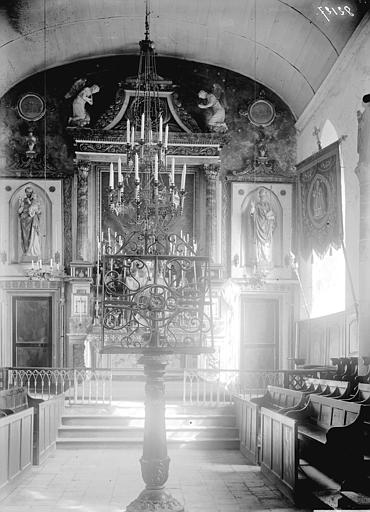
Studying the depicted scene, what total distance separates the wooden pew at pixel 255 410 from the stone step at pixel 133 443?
0.29m

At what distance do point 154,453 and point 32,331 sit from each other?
1045cm

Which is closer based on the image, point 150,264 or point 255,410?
point 255,410

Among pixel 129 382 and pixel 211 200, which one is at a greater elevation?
pixel 211 200

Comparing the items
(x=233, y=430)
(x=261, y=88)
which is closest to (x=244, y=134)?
(x=261, y=88)

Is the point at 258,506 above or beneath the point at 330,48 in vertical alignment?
beneath

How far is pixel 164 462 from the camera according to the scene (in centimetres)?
574

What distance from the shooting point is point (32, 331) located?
1573 centimetres

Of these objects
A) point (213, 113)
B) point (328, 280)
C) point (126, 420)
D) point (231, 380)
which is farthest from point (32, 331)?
point (328, 280)

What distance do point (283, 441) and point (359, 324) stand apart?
412cm

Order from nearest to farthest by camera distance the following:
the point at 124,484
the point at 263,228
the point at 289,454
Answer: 1. the point at 289,454
2. the point at 124,484
3. the point at 263,228

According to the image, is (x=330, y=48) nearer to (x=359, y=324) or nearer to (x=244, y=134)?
(x=244, y=134)

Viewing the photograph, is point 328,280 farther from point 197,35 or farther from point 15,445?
point 15,445

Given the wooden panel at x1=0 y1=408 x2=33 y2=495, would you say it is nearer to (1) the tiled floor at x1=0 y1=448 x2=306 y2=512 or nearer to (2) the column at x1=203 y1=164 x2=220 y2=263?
(1) the tiled floor at x1=0 y1=448 x2=306 y2=512

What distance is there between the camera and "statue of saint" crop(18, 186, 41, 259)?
1559 centimetres
